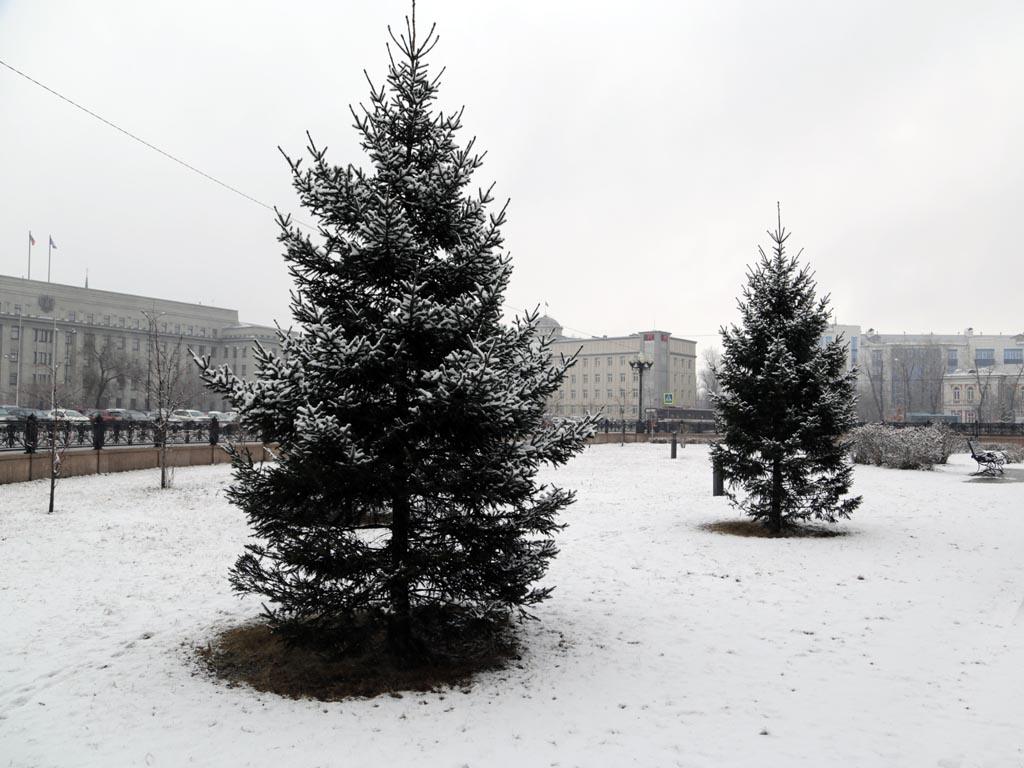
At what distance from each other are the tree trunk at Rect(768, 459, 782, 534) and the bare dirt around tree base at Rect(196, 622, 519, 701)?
7.64 meters

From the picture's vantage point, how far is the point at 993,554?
11.2 m

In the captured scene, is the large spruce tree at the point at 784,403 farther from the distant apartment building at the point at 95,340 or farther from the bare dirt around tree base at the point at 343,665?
the distant apartment building at the point at 95,340

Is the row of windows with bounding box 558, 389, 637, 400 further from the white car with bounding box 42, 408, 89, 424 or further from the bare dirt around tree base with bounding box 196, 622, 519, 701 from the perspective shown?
the bare dirt around tree base with bounding box 196, 622, 519, 701

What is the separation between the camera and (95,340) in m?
86.8

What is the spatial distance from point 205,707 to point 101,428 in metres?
20.7

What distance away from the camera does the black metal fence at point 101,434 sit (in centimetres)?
2025

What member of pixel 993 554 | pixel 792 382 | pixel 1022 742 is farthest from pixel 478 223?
pixel 993 554

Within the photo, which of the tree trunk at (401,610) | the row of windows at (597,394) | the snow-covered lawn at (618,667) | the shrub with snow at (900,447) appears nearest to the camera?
the snow-covered lawn at (618,667)

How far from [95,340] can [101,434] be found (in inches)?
2919

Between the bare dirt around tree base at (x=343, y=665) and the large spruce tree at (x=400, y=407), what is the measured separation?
0.23 m

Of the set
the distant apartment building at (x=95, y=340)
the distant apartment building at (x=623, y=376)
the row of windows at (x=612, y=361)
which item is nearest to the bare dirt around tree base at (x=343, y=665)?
the distant apartment building at (x=95, y=340)

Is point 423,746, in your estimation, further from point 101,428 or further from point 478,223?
point 101,428

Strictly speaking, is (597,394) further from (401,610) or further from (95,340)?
(401,610)

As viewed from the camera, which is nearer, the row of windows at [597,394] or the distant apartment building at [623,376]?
the distant apartment building at [623,376]
